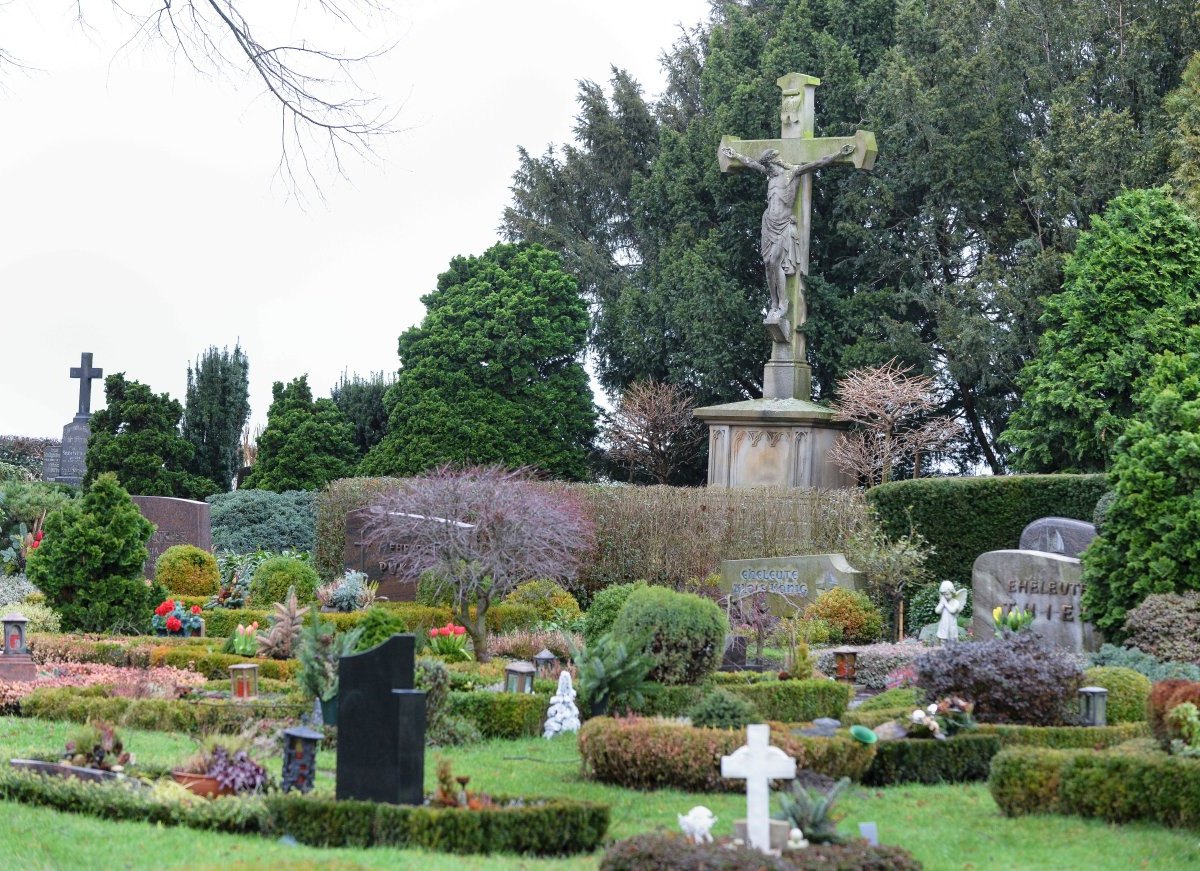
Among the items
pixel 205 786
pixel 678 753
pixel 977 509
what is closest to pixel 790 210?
pixel 977 509

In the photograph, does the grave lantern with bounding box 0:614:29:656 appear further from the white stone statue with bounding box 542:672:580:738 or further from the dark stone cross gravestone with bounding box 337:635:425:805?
the dark stone cross gravestone with bounding box 337:635:425:805

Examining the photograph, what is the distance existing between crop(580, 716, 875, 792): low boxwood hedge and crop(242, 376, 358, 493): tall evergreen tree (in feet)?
72.8

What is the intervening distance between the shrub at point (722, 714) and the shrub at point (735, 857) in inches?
144

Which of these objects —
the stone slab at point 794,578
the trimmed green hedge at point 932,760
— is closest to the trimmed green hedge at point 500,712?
the trimmed green hedge at point 932,760

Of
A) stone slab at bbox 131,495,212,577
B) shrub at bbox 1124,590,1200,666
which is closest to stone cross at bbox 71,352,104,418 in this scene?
stone slab at bbox 131,495,212,577

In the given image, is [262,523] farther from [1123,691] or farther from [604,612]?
[1123,691]

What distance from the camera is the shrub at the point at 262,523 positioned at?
28734 mm

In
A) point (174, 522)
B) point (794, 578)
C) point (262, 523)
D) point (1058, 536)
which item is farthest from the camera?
point (262, 523)

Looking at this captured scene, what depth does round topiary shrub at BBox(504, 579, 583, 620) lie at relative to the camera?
2091cm

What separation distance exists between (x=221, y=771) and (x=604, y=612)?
773cm

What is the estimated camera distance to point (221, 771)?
32.0 feet

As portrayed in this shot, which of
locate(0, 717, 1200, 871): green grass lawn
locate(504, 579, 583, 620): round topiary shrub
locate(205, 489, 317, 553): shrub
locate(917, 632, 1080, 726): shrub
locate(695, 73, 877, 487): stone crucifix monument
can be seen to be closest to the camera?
locate(0, 717, 1200, 871): green grass lawn

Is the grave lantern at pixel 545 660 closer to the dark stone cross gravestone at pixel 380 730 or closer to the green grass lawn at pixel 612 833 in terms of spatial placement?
the green grass lawn at pixel 612 833

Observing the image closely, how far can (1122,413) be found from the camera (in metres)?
24.0
